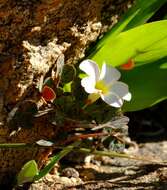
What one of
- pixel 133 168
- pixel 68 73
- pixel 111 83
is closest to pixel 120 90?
pixel 111 83

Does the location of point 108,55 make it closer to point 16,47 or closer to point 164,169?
point 16,47

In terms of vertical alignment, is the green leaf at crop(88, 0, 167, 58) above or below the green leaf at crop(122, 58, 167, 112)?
above

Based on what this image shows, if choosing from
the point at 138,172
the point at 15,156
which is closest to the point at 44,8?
the point at 15,156

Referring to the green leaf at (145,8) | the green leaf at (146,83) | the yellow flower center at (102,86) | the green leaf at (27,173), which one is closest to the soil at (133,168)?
the green leaf at (27,173)

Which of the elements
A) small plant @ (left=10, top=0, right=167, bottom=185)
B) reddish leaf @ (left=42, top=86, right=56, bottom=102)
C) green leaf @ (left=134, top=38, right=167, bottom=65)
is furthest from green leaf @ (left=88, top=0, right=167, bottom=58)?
reddish leaf @ (left=42, top=86, right=56, bottom=102)

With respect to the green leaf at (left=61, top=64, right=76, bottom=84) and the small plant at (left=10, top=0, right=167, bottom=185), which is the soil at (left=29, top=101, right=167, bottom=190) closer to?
the small plant at (left=10, top=0, right=167, bottom=185)
